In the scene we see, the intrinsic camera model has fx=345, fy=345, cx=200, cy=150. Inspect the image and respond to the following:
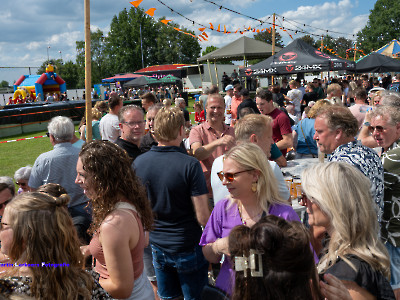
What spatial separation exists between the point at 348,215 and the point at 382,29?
77719 mm

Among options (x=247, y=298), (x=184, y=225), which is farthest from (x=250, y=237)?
(x=184, y=225)

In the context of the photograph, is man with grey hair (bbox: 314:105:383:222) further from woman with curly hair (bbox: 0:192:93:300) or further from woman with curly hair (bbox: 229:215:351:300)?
woman with curly hair (bbox: 0:192:93:300)

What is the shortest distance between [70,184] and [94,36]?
86.6 m

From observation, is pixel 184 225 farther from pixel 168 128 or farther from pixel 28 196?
pixel 28 196

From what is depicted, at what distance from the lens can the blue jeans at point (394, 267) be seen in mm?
2570

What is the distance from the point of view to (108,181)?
2.11 metres

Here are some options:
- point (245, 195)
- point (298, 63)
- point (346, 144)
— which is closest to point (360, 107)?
point (346, 144)

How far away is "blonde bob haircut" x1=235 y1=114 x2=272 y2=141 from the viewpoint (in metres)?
3.08

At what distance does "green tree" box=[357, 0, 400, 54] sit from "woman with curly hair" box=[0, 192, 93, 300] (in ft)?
241

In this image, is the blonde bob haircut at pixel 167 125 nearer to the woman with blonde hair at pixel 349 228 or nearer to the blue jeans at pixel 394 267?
the woman with blonde hair at pixel 349 228

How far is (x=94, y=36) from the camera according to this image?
8225 cm

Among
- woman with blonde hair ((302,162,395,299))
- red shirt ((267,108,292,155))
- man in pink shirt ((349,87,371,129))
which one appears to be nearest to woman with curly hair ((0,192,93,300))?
woman with blonde hair ((302,162,395,299))

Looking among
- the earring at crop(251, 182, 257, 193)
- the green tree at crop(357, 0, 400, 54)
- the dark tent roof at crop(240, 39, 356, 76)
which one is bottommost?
the earring at crop(251, 182, 257, 193)

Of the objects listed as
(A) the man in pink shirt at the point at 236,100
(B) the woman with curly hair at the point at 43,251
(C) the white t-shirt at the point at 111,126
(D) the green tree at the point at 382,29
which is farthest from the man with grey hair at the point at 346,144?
(D) the green tree at the point at 382,29
